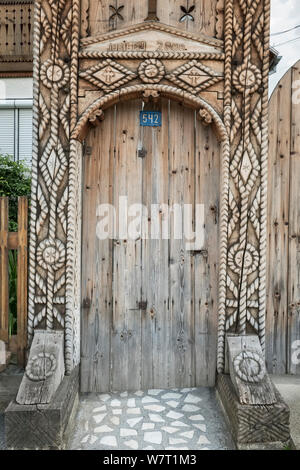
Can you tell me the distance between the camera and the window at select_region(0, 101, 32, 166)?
9.89 meters

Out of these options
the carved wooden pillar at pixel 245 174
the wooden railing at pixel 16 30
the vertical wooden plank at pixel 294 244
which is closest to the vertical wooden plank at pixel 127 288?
the carved wooden pillar at pixel 245 174

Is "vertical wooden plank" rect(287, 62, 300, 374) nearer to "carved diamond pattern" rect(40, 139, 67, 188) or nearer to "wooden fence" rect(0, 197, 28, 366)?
"carved diamond pattern" rect(40, 139, 67, 188)

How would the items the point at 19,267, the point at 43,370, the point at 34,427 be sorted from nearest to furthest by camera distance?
1. the point at 34,427
2. the point at 43,370
3. the point at 19,267

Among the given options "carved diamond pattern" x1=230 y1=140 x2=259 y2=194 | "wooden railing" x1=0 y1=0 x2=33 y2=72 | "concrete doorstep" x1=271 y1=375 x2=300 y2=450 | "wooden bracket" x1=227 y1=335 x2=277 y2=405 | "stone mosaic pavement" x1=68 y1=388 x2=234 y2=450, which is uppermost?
"wooden railing" x1=0 y1=0 x2=33 y2=72

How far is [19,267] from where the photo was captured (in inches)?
107

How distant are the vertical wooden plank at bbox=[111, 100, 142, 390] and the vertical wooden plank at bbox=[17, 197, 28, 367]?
0.72 metres

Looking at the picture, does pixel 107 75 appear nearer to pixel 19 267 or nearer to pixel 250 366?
pixel 19 267

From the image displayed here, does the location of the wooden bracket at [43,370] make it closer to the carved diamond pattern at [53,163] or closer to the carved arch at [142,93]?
the carved diamond pattern at [53,163]

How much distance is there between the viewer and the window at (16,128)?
32.4ft

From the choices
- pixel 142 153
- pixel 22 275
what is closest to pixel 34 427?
pixel 22 275

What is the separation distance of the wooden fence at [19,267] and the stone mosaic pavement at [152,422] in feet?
2.45

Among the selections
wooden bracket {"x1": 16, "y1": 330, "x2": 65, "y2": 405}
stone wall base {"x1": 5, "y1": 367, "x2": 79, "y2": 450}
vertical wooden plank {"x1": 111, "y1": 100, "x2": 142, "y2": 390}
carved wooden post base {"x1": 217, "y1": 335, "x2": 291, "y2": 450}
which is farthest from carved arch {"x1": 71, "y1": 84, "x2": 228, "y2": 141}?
stone wall base {"x1": 5, "y1": 367, "x2": 79, "y2": 450}

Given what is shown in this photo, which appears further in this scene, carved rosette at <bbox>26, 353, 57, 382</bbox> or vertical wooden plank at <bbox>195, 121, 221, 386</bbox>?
vertical wooden plank at <bbox>195, 121, 221, 386</bbox>

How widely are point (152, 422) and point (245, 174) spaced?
2004 mm
